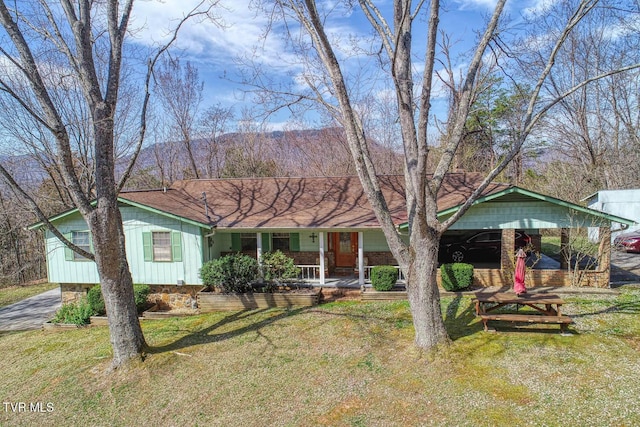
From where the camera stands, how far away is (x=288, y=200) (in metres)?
14.8

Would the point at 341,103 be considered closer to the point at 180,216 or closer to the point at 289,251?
the point at 180,216

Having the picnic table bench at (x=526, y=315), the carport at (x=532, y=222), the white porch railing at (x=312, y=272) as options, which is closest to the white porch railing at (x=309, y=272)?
the white porch railing at (x=312, y=272)

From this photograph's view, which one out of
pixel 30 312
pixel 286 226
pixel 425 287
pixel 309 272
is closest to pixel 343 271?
pixel 309 272

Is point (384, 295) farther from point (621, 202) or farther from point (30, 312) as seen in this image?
point (621, 202)

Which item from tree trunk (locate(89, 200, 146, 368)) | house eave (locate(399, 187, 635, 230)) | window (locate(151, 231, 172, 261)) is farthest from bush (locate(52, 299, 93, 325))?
house eave (locate(399, 187, 635, 230))

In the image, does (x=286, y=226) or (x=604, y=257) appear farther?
(x=286, y=226)

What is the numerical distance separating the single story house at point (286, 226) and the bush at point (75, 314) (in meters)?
1.35

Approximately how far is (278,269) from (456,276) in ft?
18.7

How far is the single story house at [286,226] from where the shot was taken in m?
11.2

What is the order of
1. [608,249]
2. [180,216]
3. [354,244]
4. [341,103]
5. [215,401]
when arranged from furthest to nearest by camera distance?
[354,244] → [180,216] → [608,249] → [341,103] → [215,401]

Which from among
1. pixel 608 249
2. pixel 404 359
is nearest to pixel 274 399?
pixel 404 359

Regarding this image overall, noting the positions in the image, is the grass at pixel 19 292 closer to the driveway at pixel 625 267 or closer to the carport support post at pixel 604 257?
the carport support post at pixel 604 257

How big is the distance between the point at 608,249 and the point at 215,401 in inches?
455

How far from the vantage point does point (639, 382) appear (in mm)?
5836
